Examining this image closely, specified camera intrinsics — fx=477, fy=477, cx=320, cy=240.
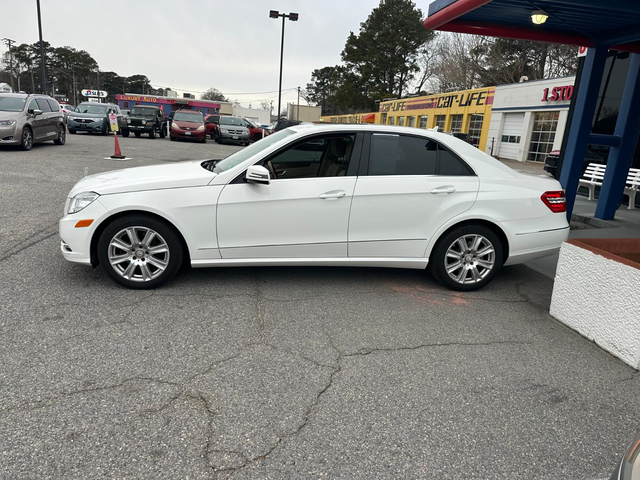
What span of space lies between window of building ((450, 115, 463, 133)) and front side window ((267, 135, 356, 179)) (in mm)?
33743

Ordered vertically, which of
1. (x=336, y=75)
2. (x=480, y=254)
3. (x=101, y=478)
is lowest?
(x=101, y=478)

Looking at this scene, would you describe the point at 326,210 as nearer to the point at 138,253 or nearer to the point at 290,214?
the point at 290,214

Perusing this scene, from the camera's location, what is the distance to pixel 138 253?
170 inches

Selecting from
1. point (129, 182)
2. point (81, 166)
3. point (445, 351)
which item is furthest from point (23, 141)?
point (445, 351)

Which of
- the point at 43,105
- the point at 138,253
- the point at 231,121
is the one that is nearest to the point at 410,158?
the point at 138,253

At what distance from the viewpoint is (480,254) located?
4820 millimetres

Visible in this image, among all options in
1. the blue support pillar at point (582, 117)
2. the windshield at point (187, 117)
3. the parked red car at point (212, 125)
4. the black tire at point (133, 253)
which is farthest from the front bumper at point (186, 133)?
the black tire at point (133, 253)

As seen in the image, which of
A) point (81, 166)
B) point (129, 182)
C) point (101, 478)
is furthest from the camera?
point (81, 166)

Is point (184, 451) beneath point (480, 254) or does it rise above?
beneath

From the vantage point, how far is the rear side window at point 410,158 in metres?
4.66

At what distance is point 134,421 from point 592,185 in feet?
37.4

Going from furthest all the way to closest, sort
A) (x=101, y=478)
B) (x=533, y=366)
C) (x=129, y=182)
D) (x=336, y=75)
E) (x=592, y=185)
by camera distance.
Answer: (x=336, y=75)
(x=592, y=185)
(x=129, y=182)
(x=533, y=366)
(x=101, y=478)

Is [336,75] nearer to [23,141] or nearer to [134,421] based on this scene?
[23,141]

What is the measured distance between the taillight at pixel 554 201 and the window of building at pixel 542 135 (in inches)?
915
